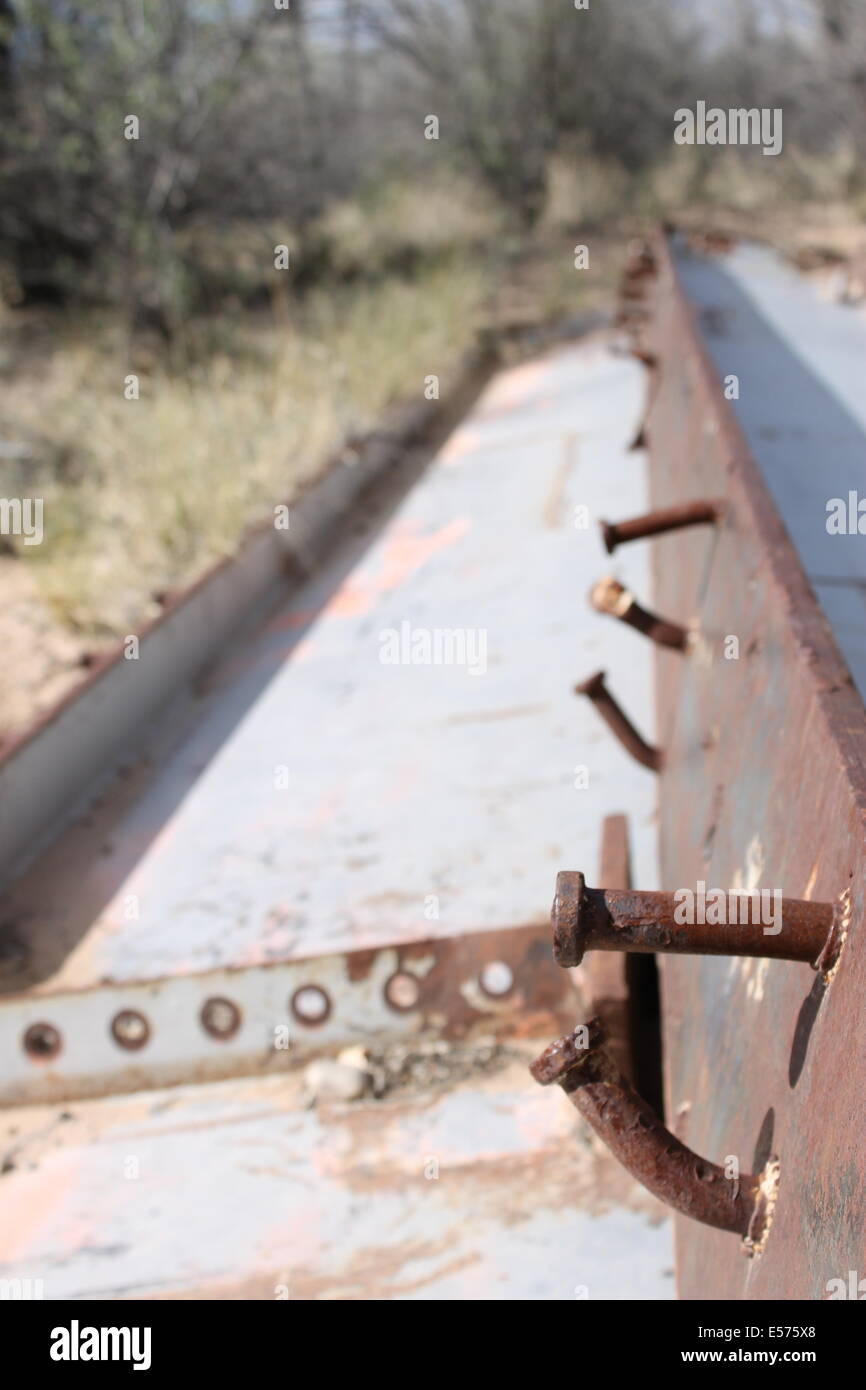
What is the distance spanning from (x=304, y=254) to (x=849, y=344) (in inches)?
321

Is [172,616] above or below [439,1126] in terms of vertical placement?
above

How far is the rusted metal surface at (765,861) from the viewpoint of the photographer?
94cm

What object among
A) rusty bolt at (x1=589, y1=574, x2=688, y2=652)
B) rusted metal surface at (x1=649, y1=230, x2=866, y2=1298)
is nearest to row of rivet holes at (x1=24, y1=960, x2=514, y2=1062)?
rusted metal surface at (x1=649, y1=230, x2=866, y2=1298)

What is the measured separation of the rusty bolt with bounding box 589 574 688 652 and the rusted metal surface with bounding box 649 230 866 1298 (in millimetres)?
62

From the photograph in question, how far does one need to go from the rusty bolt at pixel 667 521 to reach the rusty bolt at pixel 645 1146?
116 cm

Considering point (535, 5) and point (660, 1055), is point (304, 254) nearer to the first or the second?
point (535, 5)

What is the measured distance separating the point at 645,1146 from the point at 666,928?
235mm

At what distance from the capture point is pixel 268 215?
1094cm

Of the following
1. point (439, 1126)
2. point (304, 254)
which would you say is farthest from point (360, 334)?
point (439, 1126)

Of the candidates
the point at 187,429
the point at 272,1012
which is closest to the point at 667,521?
the point at 272,1012

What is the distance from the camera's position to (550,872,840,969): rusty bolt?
995 millimetres

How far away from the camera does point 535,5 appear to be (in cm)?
1573

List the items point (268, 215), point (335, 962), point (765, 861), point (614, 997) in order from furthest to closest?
point (268, 215)
point (335, 962)
point (614, 997)
point (765, 861)

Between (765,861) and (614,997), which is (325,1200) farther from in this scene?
(765,861)
